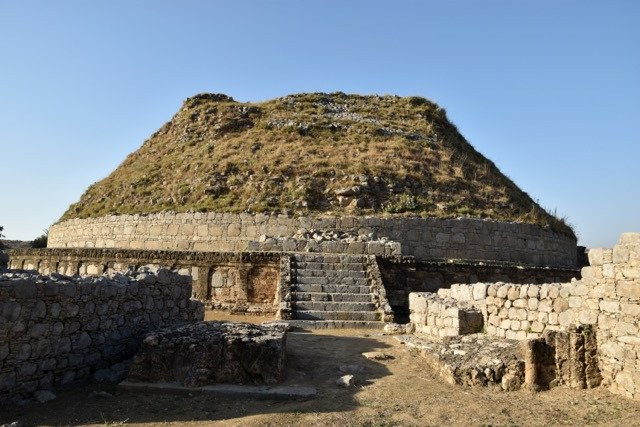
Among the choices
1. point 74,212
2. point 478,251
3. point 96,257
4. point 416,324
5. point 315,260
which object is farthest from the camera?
point 74,212

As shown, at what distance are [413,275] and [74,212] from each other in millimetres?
17596

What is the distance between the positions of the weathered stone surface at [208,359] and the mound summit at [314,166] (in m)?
11.4

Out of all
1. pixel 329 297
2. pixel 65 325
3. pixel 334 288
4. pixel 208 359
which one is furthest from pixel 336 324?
pixel 65 325

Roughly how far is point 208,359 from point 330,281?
678 cm

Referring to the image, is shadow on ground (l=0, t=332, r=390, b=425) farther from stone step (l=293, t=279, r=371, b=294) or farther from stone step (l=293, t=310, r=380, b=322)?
stone step (l=293, t=279, r=371, b=294)

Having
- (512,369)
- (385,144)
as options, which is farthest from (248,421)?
(385,144)

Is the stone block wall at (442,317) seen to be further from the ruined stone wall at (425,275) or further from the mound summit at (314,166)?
the mound summit at (314,166)

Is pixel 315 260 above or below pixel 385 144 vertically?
below

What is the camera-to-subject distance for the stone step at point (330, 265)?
45.4 feet

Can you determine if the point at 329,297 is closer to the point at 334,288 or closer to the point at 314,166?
the point at 334,288

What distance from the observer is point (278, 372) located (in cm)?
683

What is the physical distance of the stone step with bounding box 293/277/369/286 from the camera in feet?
43.1

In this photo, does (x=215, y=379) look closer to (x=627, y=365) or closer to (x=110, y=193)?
(x=627, y=365)

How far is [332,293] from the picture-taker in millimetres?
12633
